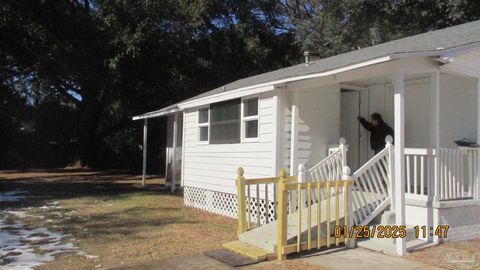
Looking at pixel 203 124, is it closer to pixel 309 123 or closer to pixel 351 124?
pixel 309 123

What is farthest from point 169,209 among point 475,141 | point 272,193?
point 475,141

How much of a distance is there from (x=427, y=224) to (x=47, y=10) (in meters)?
14.9

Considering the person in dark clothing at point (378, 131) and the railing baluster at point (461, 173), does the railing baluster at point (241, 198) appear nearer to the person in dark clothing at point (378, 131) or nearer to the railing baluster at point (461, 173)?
the person in dark clothing at point (378, 131)

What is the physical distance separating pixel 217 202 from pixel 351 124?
Answer: 12.5ft

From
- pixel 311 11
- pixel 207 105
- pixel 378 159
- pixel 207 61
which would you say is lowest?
pixel 378 159

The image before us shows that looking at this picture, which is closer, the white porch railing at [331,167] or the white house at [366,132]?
the white house at [366,132]

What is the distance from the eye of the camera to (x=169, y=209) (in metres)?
11.7

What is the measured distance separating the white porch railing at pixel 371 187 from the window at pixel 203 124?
5235mm

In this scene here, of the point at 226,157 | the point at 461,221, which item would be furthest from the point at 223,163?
the point at 461,221

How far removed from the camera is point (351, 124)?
10.1 m

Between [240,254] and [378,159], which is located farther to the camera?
[378,159]

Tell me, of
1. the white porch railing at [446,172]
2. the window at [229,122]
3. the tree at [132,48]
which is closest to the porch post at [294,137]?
the window at [229,122]

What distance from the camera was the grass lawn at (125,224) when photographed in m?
6.85

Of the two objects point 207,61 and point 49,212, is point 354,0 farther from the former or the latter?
point 49,212
